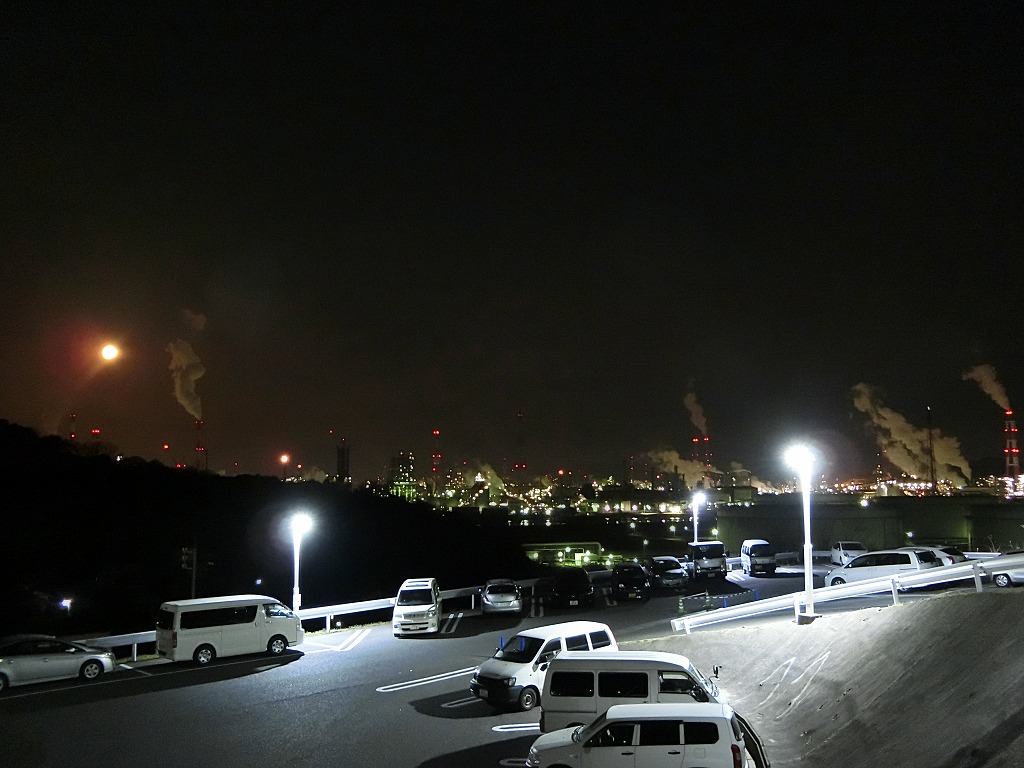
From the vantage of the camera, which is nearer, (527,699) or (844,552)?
(527,699)

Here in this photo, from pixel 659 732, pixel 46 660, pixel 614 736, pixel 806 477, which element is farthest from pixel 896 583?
pixel 46 660

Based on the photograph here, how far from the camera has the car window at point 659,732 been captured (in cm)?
964

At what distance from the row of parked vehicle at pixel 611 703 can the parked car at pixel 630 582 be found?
17055 millimetres

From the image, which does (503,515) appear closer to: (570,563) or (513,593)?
(570,563)

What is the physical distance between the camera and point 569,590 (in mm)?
32188

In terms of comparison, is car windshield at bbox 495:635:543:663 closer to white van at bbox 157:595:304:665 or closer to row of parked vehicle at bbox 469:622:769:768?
row of parked vehicle at bbox 469:622:769:768

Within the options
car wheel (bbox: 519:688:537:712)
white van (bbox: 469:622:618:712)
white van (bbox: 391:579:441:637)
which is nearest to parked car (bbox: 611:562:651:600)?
white van (bbox: 391:579:441:637)

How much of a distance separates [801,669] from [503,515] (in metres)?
94.8

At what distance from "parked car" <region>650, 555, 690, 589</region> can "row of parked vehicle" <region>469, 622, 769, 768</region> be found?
2071 centimetres

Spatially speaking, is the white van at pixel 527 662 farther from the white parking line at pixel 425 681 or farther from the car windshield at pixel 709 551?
the car windshield at pixel 709 551

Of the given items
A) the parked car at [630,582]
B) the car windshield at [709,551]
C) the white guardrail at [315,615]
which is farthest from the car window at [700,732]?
the car windshield at [709,551]

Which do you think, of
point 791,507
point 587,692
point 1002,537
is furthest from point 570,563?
point 587,692

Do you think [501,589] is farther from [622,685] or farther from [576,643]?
[622,685]

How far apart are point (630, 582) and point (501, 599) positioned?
293 inches
